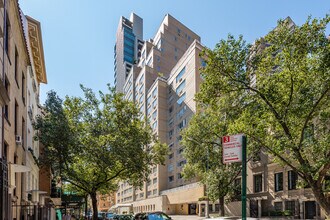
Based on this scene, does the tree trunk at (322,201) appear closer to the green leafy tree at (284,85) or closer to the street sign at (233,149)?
the green leafy tree at (284,85)

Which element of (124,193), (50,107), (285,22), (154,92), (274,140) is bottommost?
(124,193)

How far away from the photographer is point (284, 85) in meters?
18.5

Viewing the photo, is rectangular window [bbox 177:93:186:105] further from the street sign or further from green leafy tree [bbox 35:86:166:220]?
the street sign

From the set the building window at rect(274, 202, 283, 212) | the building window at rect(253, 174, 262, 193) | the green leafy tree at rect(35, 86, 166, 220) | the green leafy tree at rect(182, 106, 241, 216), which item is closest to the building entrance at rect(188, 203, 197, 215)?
the building window at rect(253, 174, 262, 193)

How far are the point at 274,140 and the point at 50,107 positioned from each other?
16295 millimetres

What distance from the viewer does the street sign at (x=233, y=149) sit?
655cm

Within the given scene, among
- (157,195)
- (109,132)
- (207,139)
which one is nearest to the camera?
(109,132)

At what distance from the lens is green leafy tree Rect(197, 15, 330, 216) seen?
17.1 meters

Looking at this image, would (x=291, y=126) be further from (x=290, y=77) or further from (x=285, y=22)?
(x=285, y=22)

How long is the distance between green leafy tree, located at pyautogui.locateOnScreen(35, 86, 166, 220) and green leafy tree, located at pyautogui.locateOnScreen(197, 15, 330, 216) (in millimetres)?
10491

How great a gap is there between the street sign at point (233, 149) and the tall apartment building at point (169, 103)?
44894 millimetres

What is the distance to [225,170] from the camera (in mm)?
33156

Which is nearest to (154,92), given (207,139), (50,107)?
(207,139)

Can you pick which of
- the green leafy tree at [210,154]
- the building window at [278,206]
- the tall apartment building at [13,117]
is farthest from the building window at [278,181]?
the tall apartment building at [13,117]
